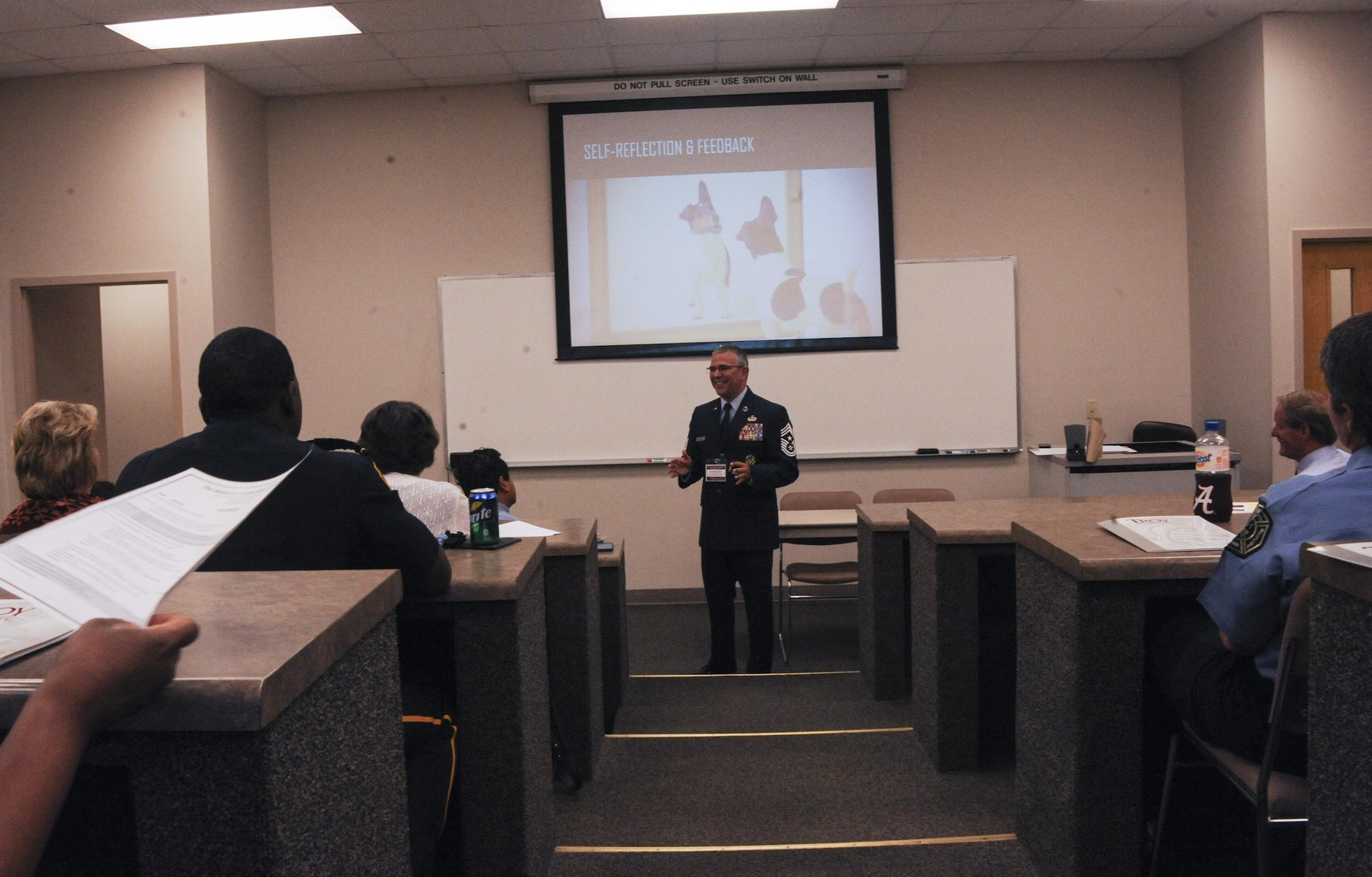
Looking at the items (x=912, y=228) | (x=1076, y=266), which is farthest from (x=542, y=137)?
(x=1076, y=266)

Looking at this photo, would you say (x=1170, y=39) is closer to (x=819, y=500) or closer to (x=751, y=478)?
(x=819, y=500)

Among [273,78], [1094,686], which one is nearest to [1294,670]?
[1094,686]

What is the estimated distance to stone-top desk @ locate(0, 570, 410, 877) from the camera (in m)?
0.83

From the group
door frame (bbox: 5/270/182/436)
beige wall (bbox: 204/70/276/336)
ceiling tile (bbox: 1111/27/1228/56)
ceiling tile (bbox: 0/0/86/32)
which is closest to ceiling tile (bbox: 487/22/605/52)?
beige wall (bbox: 204/70/276/336)

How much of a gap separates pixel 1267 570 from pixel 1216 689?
0.31 meters

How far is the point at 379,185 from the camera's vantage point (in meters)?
5.79

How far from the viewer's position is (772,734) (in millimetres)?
3162

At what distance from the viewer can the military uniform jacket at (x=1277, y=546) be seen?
146 centimetres

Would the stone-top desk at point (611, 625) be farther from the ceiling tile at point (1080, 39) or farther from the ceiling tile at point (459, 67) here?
the ceiling tile at point (1080, 39)

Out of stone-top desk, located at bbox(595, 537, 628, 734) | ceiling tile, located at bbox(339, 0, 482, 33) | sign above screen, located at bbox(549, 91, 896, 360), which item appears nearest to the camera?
stone-top desk, located at bbox(595, 537, 628, 734)

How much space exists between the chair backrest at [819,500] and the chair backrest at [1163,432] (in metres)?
1.79

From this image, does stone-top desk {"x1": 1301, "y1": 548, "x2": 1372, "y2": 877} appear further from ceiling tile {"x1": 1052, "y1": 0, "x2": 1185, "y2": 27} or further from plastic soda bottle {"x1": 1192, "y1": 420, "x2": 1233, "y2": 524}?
ceiling tile {"x1": 1052, "y1": 0, "x2": 1185, "y2": 27}

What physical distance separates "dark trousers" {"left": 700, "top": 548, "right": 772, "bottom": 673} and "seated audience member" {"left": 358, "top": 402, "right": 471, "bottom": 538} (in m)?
1.90

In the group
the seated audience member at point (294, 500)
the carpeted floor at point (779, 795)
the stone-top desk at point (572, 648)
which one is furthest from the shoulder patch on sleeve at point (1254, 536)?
the stone-top desk at point (572, 648)
